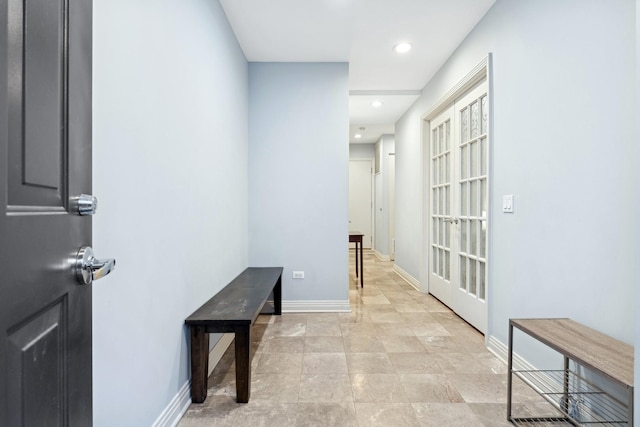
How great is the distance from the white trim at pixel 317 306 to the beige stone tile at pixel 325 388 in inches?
49.5

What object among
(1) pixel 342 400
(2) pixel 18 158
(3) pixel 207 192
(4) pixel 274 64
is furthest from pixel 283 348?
(4) pixel 274 64

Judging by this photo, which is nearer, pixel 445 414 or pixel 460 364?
pixel 445 414

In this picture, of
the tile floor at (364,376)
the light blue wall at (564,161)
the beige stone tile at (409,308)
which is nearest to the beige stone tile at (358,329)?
the tile floor at (364,376)

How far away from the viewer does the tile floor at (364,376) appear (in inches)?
64.4

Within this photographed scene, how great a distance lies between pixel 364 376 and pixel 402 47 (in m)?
2.77

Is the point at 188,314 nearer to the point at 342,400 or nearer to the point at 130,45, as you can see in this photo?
the point at 342,400

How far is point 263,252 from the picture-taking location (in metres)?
3.29

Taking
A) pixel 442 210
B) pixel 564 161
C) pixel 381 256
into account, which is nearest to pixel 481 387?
pixel 564 161

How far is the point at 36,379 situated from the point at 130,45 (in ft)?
3.68

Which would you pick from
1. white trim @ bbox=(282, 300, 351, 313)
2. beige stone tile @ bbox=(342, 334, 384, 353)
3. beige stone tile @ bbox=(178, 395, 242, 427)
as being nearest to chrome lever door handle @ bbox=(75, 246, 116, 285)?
beige stone tile @ bbox=(178, 395, 242, 427)

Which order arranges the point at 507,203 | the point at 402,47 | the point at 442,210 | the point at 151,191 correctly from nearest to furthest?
the point at 151,191 → the point at 507,203 → the point at 402,47 → the point at 442,210

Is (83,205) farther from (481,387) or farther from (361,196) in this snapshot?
(361,196)

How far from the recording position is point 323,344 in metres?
2.50

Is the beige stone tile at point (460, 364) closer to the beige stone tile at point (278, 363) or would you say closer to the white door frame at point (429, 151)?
the white door frame at point (429, 151)
